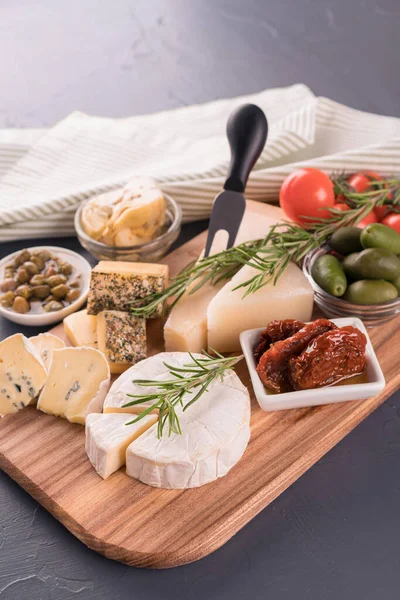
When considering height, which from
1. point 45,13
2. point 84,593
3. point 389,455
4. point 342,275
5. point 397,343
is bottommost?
point 84,593

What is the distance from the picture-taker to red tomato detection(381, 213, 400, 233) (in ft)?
8.84

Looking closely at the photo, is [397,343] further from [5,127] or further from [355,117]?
[5,127]

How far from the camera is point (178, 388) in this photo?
6.53 ft

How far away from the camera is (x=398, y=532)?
76.9 inches

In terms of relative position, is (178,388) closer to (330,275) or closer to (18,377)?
(18,377)

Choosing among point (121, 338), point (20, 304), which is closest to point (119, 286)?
point (121, 338)

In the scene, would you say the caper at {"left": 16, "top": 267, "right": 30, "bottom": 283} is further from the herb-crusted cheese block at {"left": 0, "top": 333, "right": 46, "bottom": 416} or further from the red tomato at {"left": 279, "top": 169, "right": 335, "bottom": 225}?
the red tomato at {"left": 279, "top": 169, "right": 335, "bottom": 225}

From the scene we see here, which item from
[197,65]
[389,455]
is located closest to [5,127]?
[197,65]

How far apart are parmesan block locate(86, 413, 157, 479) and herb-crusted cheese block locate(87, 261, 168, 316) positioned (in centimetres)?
49

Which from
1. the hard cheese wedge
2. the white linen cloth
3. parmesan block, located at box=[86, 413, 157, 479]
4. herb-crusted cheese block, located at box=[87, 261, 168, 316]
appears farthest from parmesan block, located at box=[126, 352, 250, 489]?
the white linen cloth

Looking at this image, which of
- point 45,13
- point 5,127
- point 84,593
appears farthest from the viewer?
point 45,13


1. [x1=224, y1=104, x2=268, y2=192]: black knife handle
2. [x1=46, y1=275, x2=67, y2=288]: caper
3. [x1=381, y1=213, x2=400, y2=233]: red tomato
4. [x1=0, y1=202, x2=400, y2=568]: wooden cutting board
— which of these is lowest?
[x1=0, y1=202, x2=400, y2=568]: wooden cutting board

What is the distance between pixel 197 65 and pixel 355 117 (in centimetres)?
111

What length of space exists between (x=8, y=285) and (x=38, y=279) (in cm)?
11
